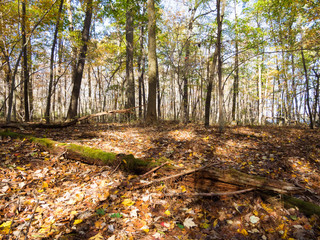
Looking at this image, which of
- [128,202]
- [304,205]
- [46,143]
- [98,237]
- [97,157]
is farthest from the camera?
[46,143]

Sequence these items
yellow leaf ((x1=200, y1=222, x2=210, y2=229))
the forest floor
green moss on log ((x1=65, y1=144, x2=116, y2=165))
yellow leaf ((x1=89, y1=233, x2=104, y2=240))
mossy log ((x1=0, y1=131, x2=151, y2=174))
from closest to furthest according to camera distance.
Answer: yellow leaf ((x1=89, y1=233, x2=104, y2=240)), the forest floor, yellow leaf ((x1=200, y1=222, x2=210, y2=229)), mossy log ((x1=0, y1=131, x2=151, y2=174)), green moss on log ((x1=65, y1=144, x2=116, y2=165))

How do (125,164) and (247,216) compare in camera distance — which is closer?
(247,216)

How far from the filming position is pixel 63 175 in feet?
11.4

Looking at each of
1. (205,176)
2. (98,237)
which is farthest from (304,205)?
(98,237)

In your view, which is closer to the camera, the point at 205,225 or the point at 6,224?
the point at 6,224

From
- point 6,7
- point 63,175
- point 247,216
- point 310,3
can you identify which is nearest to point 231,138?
point 247,216

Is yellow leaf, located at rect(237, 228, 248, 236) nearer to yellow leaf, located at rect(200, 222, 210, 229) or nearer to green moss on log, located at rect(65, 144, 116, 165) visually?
yellow leaf, located at rect(200, 222, 210, 229)

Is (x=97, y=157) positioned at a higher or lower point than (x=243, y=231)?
higher

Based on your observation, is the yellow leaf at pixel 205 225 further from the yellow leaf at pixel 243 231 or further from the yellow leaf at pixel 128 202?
the yellow leaf at pixel 128 202

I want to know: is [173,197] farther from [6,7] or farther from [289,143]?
[6,7]

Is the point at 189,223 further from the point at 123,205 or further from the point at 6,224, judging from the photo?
the point at 6,224

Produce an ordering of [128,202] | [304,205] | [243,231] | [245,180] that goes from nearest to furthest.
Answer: [243,231]
[304,205]
[128,202]
[245,180]

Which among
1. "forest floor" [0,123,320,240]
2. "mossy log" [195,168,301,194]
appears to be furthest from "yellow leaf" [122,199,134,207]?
"mossy log" [195,168,301,194]

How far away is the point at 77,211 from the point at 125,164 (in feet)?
4.31
